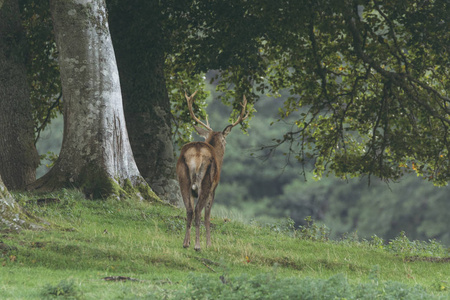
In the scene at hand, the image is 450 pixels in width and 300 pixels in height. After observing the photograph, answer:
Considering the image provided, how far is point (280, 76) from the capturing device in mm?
23344

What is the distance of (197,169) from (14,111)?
28.4 ft

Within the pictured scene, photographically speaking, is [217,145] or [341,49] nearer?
[217,145]

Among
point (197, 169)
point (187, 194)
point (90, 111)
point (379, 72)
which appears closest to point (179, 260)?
point (187, 194)

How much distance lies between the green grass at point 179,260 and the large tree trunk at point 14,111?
11.8ft

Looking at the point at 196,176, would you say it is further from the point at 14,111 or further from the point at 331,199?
the point at 331,199

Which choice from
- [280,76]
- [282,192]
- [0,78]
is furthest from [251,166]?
[0,78]

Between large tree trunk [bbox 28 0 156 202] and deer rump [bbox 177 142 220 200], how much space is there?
12.9 feet

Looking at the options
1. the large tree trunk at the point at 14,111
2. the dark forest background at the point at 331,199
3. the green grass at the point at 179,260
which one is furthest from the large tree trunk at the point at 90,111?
the dark forest background at the point at 331,199

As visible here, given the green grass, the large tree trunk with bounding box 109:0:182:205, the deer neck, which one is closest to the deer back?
the deer neck

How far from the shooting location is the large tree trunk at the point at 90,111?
15.6m

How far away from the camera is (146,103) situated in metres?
19.9

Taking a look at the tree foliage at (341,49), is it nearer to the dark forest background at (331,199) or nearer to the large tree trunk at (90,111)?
the large tree trunk at (90,111)

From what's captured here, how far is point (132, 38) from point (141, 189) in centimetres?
507

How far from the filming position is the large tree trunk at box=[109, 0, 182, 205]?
19.8m
